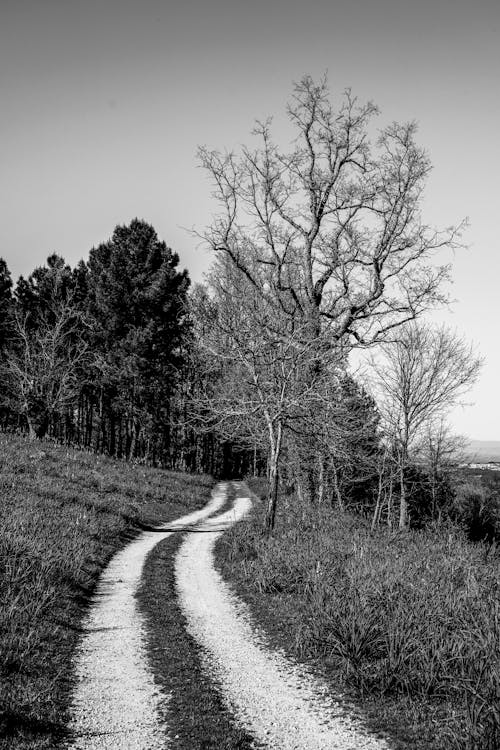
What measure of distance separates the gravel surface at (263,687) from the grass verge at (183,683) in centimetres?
17

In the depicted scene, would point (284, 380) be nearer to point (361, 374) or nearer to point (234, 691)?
point (361, 374)

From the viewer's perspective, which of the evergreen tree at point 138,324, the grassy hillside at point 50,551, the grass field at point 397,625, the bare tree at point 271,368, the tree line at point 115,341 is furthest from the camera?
the evergreen tree at point 138,324

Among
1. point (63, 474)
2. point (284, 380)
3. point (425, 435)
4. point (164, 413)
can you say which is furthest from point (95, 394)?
point (284, 380)

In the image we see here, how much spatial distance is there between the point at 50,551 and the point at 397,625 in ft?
25.9

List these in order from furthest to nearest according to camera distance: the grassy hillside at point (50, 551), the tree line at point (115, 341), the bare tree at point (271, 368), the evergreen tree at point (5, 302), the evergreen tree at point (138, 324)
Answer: the evergreen tree at point (5, 302) → the evergreen tree at point (138, 324) → the tree line at point (115, 341) → the bare tree at point (271, 368) → the grassy hillside at point (50, 551)

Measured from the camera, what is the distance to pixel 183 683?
676 cm

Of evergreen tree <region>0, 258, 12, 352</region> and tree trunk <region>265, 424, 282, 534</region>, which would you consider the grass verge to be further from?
evergreen tree <region>0, 258, 12, 352</region>

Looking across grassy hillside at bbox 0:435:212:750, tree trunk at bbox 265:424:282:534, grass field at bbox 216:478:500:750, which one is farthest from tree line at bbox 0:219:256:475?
grass field at bbox 216:478:500:750

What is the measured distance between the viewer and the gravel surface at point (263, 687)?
5527 millimetres

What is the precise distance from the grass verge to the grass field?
1.54 meters

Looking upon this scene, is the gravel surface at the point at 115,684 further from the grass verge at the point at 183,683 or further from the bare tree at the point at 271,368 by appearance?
the bare tree at the point at 271,368

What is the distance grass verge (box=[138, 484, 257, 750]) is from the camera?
214 inches

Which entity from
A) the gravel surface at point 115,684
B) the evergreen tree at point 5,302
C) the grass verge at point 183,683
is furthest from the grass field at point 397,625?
the evergreen tree at point 5,302

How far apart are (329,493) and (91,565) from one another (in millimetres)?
16163
